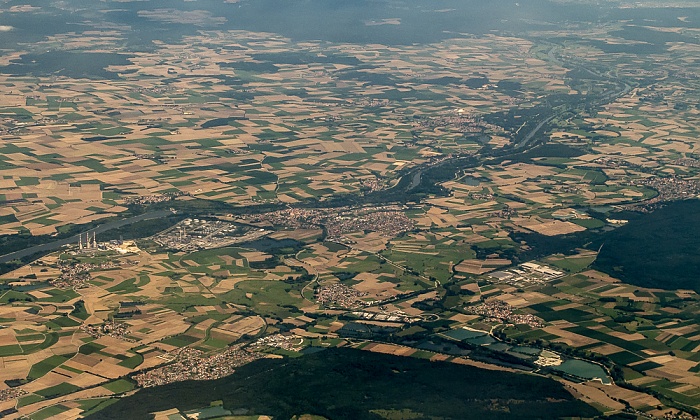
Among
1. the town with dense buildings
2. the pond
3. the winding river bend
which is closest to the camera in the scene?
the town with dense buildings

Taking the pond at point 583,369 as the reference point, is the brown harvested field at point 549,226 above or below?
below

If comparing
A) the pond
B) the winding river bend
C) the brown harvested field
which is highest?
the pond

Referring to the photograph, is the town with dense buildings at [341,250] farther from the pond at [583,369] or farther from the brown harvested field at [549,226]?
the brown harvested field at [549,226]

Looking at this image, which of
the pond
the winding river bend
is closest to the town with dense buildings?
the pond

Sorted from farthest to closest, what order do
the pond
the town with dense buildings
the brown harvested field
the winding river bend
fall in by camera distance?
the brown harvested field
the winding river bend
the pond
the town with dense buildings

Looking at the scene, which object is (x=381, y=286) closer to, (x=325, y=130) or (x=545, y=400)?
(x=545, y=400)

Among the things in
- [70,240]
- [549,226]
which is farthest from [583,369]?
[70,240]

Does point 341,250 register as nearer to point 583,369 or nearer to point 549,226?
point 549,226

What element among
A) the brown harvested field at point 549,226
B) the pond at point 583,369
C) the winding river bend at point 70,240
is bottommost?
the brown harvested field at point 549,226

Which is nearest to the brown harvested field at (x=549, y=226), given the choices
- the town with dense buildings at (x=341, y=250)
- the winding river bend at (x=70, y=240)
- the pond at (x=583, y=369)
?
the town with dense buildings at (x=341, y=250)

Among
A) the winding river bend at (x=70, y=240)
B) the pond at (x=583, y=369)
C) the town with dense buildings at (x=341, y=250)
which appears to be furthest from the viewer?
the winding river bend at (x=70, y=240)

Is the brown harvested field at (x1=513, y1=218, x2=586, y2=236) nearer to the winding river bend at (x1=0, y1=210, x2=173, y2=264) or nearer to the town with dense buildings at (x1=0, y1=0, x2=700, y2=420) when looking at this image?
the town with dense buildings at (x1=0, y1=0, x2=700, y2=420)
